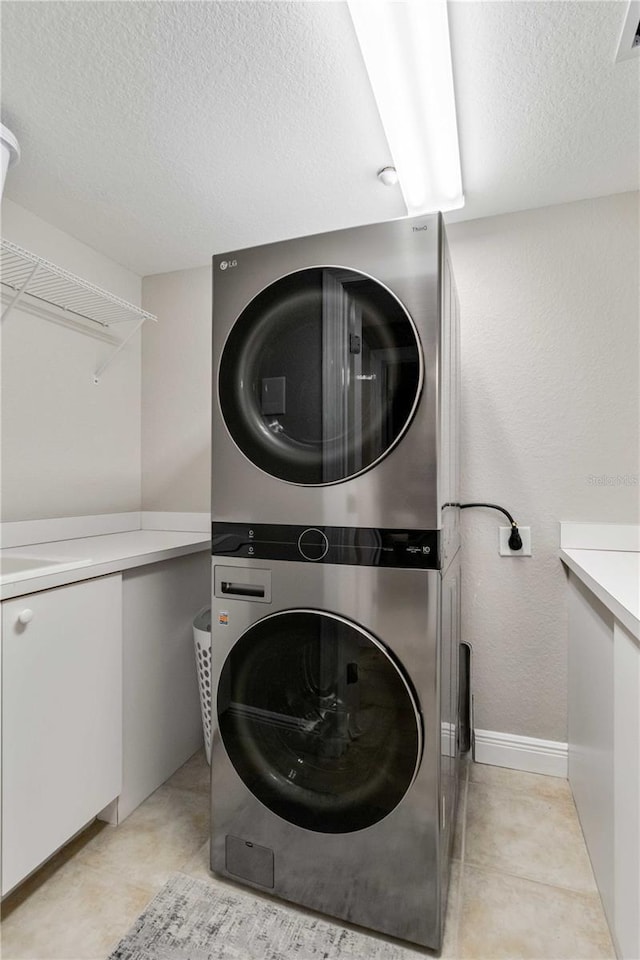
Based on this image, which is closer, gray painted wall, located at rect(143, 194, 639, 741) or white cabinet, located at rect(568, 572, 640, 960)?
white cabinet, located at rect(568, 572, 640, 960)

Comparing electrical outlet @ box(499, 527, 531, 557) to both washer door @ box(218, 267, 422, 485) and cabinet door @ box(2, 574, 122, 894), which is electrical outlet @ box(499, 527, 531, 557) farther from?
cabinet door @ box(2, 574, 122, 894)

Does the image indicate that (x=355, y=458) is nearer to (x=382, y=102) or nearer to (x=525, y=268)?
(x=382, y=102)

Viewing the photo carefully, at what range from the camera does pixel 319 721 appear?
4.28 ft

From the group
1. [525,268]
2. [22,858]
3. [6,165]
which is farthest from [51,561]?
[525,268]

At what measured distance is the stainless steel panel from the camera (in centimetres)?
120

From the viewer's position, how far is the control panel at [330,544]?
1.20 meters

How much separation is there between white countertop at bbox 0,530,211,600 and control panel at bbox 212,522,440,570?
431 millimetres

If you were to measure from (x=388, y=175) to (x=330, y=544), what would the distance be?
1.40 m

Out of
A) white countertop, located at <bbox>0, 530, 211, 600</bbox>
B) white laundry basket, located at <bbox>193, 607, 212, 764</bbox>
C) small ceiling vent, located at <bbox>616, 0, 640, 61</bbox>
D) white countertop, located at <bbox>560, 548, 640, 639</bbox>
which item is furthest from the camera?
white laundry basket, located at <bbox>193, 607, 212, 764</bbox>

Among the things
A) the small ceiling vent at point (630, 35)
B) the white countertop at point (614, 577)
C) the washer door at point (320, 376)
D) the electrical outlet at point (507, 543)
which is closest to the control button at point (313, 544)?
the washer door at point (320, 376)

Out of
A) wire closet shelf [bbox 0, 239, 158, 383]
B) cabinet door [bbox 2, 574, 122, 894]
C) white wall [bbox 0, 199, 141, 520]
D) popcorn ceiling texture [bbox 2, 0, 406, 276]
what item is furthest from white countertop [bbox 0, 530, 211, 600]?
popcorn ceiling texture [bbox 2, 0, 406, 276]

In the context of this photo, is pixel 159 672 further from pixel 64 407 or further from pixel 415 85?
pixel 415 85

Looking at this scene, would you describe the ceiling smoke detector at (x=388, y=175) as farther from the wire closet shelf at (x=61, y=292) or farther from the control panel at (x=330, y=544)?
the control panel at (x=330, y=544)

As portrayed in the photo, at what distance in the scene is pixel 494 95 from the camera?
147 cm
